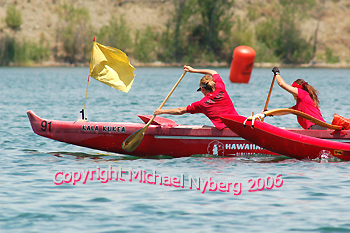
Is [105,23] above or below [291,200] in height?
above

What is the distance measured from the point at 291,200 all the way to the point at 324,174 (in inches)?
74.9

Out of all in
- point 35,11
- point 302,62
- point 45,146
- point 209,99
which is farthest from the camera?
point 35,11

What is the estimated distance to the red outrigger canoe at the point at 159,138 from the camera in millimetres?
11531

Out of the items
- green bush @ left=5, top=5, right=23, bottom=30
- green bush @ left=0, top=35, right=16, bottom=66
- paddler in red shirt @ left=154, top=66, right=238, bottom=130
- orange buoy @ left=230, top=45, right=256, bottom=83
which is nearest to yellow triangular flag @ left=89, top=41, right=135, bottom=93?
paddler in red shirt @ left=154, top=66, right=238, bottom=130

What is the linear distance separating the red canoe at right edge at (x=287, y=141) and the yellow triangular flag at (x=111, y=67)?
2804 millimetres

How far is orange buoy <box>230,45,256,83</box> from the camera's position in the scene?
39062mm

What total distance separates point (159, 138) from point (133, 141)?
0.52m

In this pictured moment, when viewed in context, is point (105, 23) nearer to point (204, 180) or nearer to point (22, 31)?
point (22, 31)

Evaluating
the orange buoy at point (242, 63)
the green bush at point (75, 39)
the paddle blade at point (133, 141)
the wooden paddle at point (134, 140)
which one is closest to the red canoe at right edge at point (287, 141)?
the wooden paddle at point (134, 140)

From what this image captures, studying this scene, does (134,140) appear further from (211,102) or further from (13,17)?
(13,17)

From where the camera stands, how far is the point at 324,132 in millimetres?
11477

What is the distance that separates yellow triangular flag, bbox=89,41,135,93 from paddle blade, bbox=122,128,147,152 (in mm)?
1478

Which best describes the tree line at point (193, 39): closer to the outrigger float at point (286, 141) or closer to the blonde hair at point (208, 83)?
the outrigger float at point (286, 141)

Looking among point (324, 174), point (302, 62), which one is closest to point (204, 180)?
point (324, 174)
